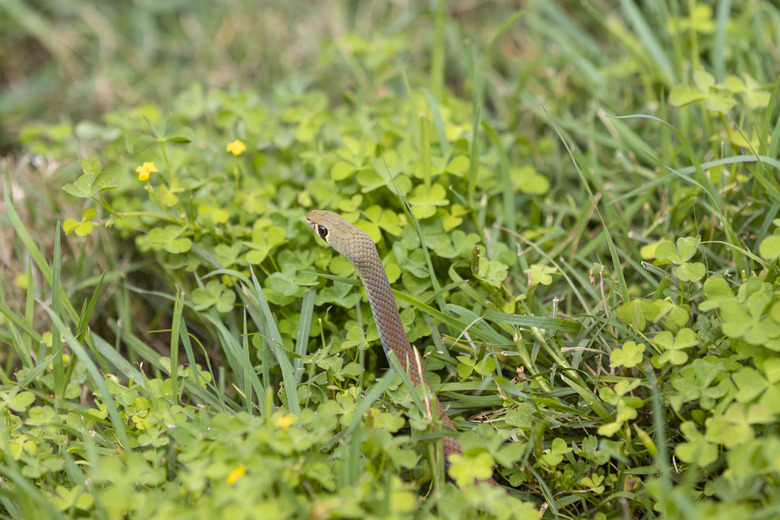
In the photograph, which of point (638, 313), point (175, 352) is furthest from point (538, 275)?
point (175, 352)

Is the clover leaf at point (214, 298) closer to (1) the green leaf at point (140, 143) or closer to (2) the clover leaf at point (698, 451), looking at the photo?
(1) the green leaf at point (140, 143)

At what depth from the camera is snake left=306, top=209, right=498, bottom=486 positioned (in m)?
2.77

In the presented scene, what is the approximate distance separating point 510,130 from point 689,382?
255 centimetres

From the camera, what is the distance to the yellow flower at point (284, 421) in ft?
7.61

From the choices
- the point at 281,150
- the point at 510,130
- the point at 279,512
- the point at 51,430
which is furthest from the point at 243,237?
the point at 510,130

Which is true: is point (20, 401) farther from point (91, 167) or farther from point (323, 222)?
point (323, 222)

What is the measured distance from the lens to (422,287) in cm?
319

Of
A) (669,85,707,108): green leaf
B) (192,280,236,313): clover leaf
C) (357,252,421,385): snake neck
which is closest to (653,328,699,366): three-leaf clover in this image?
(357,252,421,385): snake neck

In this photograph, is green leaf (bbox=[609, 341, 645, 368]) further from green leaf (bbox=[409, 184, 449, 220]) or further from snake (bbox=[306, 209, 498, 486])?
green leaf (bbox=[409, 184, 449, 220])

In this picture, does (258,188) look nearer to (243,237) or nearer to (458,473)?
(243,237)

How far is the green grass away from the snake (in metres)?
0.15

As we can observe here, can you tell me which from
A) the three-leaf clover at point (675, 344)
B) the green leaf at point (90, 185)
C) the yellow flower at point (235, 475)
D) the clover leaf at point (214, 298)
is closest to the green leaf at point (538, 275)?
the three-leaf clover at point (675, 344)

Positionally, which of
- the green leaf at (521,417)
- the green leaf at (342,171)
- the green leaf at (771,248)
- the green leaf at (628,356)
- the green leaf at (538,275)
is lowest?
the green leaf at (521,417)

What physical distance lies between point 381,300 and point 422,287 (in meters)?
0.39
